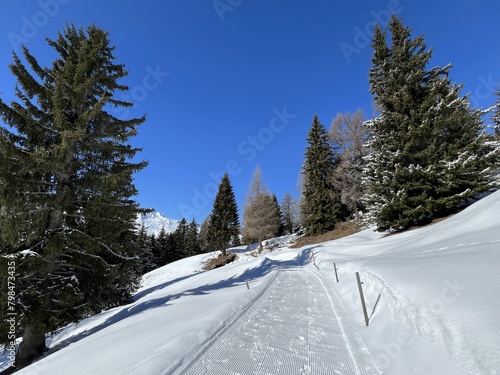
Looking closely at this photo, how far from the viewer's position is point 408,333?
13.4 feet

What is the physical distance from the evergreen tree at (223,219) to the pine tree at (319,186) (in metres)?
9.84

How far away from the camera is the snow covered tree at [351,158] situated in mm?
27531

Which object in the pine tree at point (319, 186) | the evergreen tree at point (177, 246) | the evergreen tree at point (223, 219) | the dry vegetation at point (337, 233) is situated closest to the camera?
the dry vegetation at point (337, 233)

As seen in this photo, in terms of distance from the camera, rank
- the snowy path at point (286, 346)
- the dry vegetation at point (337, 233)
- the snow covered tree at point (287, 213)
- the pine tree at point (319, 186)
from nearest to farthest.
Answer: the snowy path at point (286, 346) < the dry vegetation at point (337, 233) < the pine tree at point (319, 186) < the snow covered tree at point (287, 213)

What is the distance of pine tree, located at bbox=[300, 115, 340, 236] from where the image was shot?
Result: 97.5 feet

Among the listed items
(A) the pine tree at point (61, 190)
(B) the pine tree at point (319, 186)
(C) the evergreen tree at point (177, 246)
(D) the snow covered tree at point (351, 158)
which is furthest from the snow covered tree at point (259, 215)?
(A) the pine tree at point (61, 190)

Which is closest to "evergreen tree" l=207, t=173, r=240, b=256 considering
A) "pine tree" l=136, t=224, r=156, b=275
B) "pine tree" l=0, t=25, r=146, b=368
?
"pine tree" l=136, t=224, r=156, b=275

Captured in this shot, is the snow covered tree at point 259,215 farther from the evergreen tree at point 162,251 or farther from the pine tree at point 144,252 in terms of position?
the evergreen tree at point 162,251

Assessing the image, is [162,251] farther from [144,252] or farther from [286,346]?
[286,346]

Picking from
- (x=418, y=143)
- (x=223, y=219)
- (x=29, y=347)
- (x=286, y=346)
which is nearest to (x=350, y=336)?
(x=286, y=346)

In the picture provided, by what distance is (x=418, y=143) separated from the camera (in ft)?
53.3

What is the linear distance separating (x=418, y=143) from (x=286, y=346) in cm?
1685

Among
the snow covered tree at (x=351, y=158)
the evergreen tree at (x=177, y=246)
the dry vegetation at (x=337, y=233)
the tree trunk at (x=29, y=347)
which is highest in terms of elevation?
the snow covered tree at (x=351, y=158)

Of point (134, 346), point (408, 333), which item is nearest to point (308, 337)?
point (408, 333)
